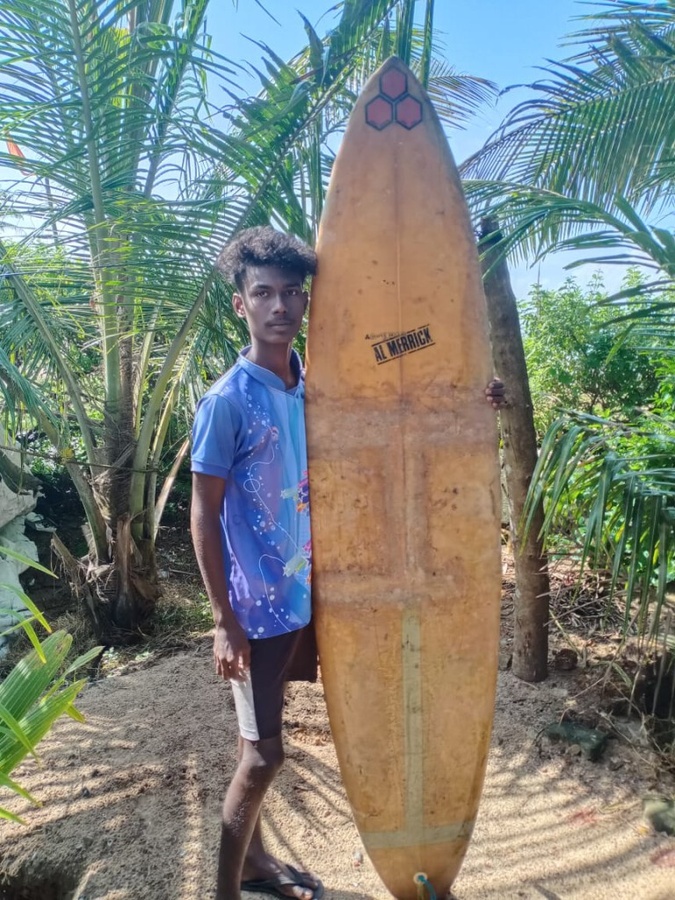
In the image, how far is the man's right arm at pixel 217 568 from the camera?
150 centimetres

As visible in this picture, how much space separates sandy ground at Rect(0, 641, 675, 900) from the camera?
1920 millimetres

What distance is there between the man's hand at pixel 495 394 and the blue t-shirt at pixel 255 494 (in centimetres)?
62

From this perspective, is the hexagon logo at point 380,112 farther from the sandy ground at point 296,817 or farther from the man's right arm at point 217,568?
the sandy ground at point 296,817

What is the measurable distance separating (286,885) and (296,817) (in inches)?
16.4

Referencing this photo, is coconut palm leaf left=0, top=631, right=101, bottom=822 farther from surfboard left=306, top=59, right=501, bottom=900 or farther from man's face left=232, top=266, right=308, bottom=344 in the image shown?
man's face left=232, top=266, right=308, bottom=344

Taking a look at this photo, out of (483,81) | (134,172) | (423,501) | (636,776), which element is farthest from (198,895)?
(483,81)

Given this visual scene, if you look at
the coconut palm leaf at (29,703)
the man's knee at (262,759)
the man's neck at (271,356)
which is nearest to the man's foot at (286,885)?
the man's knee at (262,759)

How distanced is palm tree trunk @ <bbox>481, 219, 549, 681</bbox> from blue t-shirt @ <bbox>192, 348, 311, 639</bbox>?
153cm

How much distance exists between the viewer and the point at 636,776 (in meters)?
2.35

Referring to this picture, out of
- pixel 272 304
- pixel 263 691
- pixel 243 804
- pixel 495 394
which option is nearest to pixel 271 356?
pixel 272 304

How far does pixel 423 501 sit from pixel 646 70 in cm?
258

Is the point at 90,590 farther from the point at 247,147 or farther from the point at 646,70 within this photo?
the point at 646,70

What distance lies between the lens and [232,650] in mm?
1520

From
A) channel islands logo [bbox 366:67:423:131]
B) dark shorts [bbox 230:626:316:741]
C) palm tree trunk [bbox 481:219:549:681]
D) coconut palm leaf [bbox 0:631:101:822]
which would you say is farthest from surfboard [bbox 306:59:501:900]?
palm tree trunk [bbox 481:219:549:681]
